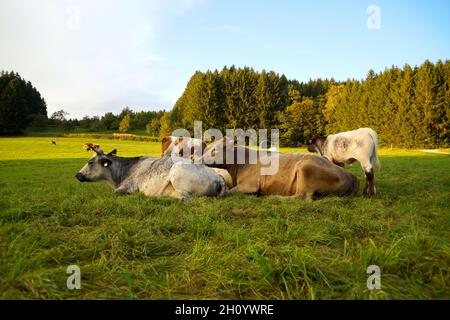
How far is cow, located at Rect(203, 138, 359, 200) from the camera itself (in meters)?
6.02

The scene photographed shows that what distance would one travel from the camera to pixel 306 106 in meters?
54.3

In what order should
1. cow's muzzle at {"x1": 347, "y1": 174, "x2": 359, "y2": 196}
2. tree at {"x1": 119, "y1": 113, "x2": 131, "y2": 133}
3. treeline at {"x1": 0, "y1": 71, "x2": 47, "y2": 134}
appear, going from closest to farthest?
cow's muzzle at {"x1": 347, "y1": 174, "x2": 359, "y2": 196} → treeline at {"x1": 0, "y1": 71, "x2": 47, "y2": 134} → tree at {"x1": 119, "y1": 113, "x2": 131, "y2": 133}

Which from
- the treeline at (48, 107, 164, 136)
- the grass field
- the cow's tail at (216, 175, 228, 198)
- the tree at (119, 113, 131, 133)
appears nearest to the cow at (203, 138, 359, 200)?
the cow's tail at (216, 175, 228, 198)

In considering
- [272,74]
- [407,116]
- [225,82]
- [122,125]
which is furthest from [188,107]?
[407,116]

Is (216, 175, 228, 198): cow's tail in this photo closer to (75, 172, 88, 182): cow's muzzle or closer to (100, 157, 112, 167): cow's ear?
(100, 157, 112, 167): cow's ear

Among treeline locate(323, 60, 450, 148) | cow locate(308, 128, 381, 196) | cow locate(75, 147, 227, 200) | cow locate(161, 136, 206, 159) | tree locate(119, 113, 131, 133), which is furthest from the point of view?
tree locate(119, 113, 131, 133)

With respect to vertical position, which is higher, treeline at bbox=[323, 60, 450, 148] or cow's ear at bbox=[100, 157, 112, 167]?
treeline at bbox=[323, 60, 450, 148]

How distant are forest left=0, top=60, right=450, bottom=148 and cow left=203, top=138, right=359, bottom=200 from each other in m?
40.8

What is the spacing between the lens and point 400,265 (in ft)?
8.00

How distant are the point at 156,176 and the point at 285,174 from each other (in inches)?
113

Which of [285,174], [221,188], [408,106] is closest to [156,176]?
[221,188]

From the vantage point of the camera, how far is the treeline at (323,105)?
3953 cm

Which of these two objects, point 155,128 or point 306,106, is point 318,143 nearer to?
point 306,106
